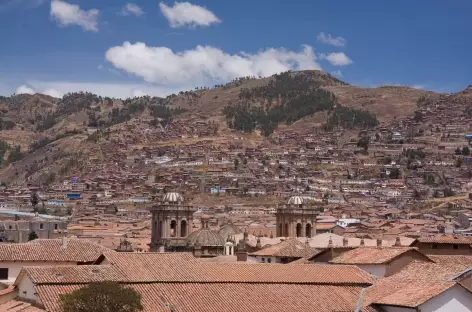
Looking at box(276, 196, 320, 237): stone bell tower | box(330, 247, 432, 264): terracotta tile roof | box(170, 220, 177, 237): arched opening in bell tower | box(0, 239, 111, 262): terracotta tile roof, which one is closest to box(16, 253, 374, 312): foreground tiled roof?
box(330, 247, 432, 264): terracotta tile roof

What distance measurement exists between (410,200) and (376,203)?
4.81m

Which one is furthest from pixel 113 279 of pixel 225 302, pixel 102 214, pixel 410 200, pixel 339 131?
pixel 339 131

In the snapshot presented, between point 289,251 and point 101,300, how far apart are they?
23.3 meters

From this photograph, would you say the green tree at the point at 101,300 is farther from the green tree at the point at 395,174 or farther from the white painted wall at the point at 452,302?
the green tree at the point at 395,174

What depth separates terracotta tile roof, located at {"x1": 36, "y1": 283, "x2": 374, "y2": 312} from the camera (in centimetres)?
2480

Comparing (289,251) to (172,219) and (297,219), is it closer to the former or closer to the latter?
(297,219)

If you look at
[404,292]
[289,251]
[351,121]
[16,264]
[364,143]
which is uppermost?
[351,121]

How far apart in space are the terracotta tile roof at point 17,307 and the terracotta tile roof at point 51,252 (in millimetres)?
4807

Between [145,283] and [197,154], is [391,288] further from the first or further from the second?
[197,154]

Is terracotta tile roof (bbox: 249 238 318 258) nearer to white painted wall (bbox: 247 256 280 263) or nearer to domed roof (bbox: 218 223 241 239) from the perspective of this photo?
white painted wall (bbox: 247 256 280 263)

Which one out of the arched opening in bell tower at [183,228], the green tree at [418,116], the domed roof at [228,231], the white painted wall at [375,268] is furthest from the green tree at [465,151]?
the white painted wall at [375,268]

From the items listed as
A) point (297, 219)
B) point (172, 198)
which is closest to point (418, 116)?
point (172, 198)

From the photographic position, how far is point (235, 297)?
26672 millimetres

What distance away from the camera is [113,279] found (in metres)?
25.6
